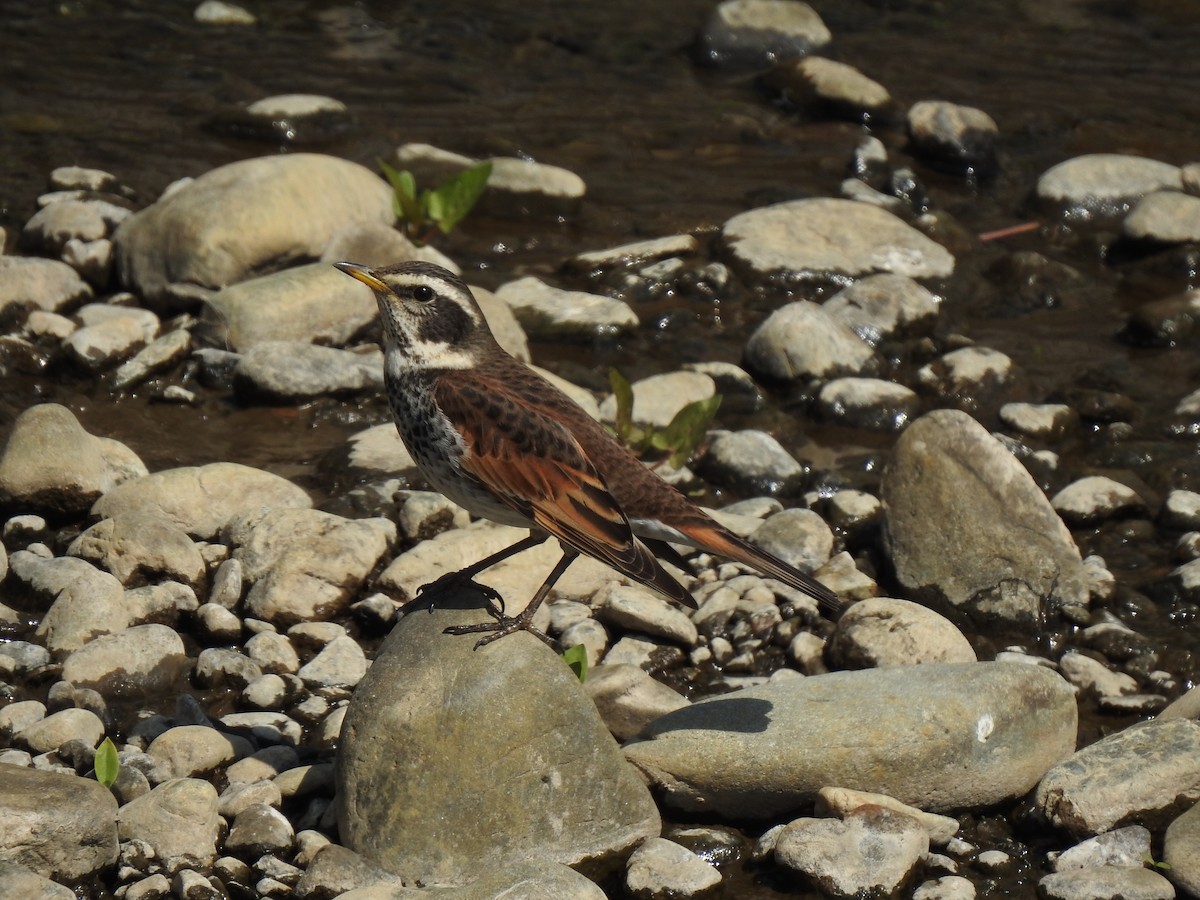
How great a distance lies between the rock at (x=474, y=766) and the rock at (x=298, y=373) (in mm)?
4282

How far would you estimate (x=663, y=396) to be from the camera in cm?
1093

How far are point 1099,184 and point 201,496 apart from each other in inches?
365

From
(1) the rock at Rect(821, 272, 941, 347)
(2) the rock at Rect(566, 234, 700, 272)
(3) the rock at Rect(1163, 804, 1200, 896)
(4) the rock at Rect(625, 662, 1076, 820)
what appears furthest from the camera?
(2) the rock at Rect(566, 234, 700, 272)

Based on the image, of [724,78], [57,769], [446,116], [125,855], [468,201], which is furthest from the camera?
[724,78]

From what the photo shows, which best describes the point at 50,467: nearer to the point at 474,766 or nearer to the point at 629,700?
the point at 629,700

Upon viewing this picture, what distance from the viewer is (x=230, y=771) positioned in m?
7.20

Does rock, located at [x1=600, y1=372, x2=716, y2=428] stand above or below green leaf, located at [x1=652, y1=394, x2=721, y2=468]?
below

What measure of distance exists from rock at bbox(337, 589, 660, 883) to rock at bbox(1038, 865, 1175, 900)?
182cm

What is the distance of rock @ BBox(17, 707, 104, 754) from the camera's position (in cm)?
721

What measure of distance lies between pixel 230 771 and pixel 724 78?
12.3m

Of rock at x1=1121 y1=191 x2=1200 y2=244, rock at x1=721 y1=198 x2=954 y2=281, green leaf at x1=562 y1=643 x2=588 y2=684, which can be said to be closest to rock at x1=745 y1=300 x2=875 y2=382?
rock at x1=721 y1=198 x2=954 y2=281

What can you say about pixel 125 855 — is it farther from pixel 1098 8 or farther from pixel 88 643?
pixel 1098 8

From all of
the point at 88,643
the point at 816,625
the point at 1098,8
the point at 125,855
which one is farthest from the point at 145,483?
the point at 1098,8

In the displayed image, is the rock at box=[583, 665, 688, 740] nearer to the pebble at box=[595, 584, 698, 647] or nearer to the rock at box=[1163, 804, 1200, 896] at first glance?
the pebble at box=[595, 584, 698, 647]
